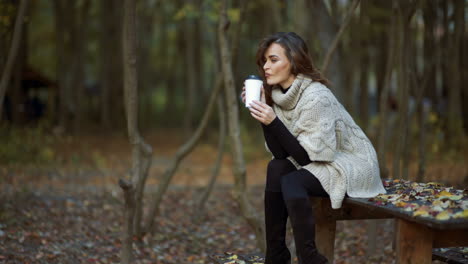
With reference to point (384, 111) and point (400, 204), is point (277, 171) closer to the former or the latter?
point (400, 204)

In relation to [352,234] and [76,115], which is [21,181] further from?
[76,115]

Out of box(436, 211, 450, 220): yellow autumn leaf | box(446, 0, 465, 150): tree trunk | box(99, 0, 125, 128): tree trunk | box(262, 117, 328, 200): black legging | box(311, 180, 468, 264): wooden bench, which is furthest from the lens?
box(99, 0, 125, 128): tree trunk

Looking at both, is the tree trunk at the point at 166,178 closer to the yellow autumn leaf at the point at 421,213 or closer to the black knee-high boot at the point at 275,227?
the black knee-high boot at the point at 275,227

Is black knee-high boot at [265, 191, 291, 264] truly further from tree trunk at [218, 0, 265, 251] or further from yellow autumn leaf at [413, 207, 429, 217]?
tree trunk at [218, 0, 265, 251]

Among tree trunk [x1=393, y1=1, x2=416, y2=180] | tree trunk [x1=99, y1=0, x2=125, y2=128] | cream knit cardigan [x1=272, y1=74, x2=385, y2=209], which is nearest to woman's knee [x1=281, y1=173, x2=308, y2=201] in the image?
cream knit cardigan [x1=272, y1=74, x2=385, y2=209]

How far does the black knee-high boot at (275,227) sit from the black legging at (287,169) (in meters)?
0.08

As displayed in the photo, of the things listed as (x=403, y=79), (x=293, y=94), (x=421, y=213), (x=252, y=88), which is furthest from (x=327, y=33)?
(x=421, y=213)

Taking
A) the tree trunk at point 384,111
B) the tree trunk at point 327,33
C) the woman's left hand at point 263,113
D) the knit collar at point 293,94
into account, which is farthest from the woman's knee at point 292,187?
the tree trunk at point 327,33

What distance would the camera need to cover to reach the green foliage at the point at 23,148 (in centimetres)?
909

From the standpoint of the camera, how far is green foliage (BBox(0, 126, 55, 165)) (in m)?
9.09

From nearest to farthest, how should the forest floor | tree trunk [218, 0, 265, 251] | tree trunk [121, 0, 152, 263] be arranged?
tree trunk [121, 0, 152, 263] → tree trunk [218, 0, 265, 251] → the forest floor

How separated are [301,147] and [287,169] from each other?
0.72 feet

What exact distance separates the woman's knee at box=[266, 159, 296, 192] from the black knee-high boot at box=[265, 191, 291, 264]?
5cm

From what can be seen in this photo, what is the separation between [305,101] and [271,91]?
0.34 metres
